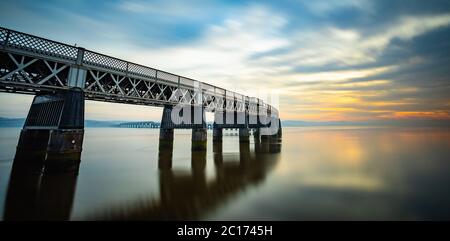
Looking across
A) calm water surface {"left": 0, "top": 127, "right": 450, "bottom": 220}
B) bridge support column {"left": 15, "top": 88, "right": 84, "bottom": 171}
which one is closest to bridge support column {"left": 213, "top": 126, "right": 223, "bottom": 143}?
calm water surface {"left": 0, "top": 127, "right": 450, "bottom": 220}

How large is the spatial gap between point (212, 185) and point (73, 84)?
14434mm

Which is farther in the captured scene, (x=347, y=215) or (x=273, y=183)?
(x=273, y=183)

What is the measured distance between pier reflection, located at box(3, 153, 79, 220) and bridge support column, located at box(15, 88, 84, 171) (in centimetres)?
89

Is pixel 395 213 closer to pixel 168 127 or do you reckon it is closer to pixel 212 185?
pixel 212 185

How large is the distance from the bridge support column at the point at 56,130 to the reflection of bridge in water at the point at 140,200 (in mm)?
→ 893

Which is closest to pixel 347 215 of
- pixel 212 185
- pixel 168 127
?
pixel 212 185

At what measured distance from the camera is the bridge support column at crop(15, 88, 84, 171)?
45.9 ft

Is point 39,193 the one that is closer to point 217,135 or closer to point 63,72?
point 63,72

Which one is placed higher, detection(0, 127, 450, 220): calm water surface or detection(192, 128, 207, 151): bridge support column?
detection(192, 128, 207, 151): bridge support column

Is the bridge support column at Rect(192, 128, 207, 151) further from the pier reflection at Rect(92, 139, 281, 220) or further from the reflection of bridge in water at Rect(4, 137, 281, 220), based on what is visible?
the reflection of bridge in water at Rect(4, 137, 281, 220)

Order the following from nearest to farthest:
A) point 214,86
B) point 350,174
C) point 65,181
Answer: point 65,181
point 350,174
point 214,86

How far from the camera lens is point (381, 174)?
720 inches

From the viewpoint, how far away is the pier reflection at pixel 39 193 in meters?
8.44
